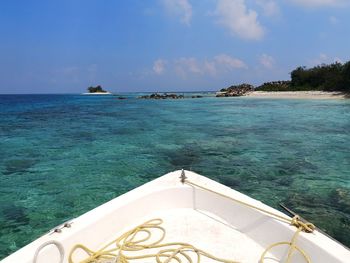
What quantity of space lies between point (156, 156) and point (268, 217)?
6717mm

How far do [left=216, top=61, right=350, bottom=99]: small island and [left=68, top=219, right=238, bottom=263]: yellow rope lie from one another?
148 ft

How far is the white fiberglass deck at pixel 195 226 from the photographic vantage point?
2791mm

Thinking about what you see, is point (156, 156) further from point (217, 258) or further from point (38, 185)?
point (217, 258)

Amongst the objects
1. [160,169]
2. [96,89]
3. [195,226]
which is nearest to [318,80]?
[160,169]

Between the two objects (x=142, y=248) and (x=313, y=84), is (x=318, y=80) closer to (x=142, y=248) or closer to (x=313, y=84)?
(x=313, y=84)

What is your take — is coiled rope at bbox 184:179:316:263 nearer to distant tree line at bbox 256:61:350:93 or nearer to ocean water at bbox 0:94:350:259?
ocean water at bbox 0:94:350:259

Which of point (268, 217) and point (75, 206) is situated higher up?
point (268, 217)

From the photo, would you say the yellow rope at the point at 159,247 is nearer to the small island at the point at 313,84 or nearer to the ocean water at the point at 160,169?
the ocean water at the point at 160,169

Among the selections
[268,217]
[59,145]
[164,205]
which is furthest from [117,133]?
[268,217]

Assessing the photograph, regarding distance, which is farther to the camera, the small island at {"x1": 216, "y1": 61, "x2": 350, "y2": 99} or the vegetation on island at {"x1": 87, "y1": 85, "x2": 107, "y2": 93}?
the vegetation on island at {"x1": 87, "y1": 85, "x2": 107, "y2": 93}

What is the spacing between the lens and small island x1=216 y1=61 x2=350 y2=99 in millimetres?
47312

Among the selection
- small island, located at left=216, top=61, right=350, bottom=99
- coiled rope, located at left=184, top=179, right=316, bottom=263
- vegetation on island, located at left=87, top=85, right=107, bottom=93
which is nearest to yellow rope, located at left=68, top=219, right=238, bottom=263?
coiled rope, located at left=184, top=179, right=316, bottom=263

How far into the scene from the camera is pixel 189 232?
3.64 metres

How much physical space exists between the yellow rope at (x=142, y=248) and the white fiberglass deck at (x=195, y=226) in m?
0.09
